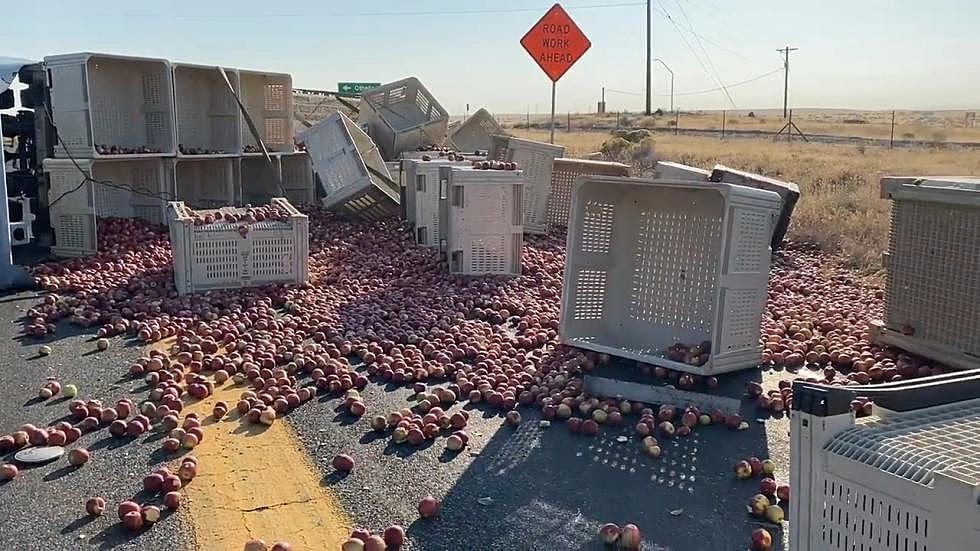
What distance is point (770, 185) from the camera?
9.12 metres

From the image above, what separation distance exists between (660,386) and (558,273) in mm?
3742

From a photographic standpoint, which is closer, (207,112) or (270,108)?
(207,112)

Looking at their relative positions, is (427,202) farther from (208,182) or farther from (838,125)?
(838,125)

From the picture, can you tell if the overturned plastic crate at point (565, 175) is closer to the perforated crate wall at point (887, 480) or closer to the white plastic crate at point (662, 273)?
the white plastic crate at point (662, 273)

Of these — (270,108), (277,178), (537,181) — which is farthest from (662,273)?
(270,108)

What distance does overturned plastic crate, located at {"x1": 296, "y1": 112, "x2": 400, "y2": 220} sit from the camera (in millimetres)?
10859

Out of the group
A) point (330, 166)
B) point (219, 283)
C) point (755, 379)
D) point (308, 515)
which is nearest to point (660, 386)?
point (755, 379)

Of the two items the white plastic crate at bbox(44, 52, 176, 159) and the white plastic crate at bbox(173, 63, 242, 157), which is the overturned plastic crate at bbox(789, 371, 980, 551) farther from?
the white plastic crate at bbox(173, 63, 242, 157)

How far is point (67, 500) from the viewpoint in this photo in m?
3.62

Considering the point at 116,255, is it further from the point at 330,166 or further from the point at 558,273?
the point at 558,273

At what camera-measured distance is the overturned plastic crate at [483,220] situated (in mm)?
7945

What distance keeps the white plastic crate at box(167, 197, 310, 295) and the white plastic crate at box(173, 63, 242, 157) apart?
385 centimetres

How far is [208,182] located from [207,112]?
1038 millimetres

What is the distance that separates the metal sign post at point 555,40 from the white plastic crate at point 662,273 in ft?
23.7
